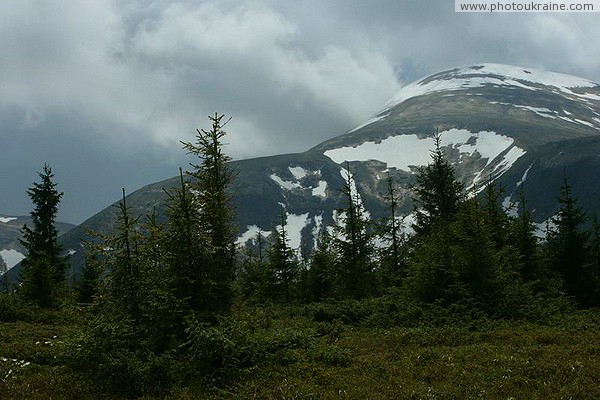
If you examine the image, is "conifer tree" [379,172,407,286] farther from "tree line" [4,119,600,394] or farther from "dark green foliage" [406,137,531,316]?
"dark green foliage" [406,137,531,316]

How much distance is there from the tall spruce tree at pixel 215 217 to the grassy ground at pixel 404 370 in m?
2.91

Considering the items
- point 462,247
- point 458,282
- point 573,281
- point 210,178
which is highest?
point 210,178

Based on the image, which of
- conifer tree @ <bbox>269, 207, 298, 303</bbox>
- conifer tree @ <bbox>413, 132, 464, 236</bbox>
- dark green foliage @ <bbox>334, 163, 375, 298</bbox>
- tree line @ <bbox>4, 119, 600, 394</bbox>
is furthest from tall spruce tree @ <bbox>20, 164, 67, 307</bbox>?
conifer tree @ <bbox>413, 132, 464, 236</bbox>

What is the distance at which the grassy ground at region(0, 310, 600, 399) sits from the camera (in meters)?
11.1

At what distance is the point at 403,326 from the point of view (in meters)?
21.0

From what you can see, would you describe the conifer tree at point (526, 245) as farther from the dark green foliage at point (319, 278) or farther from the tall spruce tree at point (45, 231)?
the tall spruce tree at point (45, 231)

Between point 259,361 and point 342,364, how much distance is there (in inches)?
98.0

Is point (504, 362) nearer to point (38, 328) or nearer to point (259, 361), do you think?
point (259, 361)

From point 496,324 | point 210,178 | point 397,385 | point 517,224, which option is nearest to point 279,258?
point 517,224

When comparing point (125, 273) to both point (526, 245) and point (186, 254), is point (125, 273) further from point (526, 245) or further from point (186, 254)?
point (526, 245)

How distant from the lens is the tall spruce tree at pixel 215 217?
15281 millimetres

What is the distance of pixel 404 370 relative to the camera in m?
13.0

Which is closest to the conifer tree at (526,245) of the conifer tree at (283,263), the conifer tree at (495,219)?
the conifer tree at (495,219)

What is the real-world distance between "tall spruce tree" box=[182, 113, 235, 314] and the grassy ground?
9.56 feet
